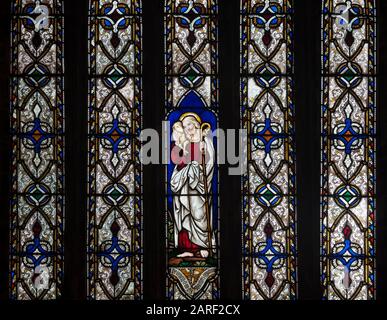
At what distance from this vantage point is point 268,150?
9.80 meters

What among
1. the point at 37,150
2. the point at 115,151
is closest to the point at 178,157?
the point at 115,151

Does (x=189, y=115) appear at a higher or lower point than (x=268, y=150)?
higher

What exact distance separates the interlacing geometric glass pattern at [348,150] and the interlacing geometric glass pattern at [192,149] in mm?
1189

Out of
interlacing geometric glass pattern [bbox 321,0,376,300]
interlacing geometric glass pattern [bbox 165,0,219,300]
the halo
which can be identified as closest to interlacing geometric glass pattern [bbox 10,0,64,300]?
interlacing geometric glass pattern [bbox 165,0,219,300]

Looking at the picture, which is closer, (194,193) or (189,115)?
(194,193)

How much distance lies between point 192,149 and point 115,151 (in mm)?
824

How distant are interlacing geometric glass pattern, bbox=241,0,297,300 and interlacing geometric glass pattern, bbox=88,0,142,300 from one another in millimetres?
1161

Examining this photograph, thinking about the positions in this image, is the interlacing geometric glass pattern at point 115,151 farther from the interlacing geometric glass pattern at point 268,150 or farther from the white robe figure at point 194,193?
the interlacing geometric glass pattern at point 268,150

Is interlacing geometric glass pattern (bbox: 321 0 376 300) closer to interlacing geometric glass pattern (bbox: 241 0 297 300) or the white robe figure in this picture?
interlacing geometric glass pattern (bbox: 241 0 297 300)

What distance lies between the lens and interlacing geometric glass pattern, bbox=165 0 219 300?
9.64 metres

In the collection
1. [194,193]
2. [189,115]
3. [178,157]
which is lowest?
[194,193]

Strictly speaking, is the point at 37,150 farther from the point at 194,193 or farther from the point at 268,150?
the point at 268,150

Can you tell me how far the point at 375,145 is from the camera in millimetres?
9836
